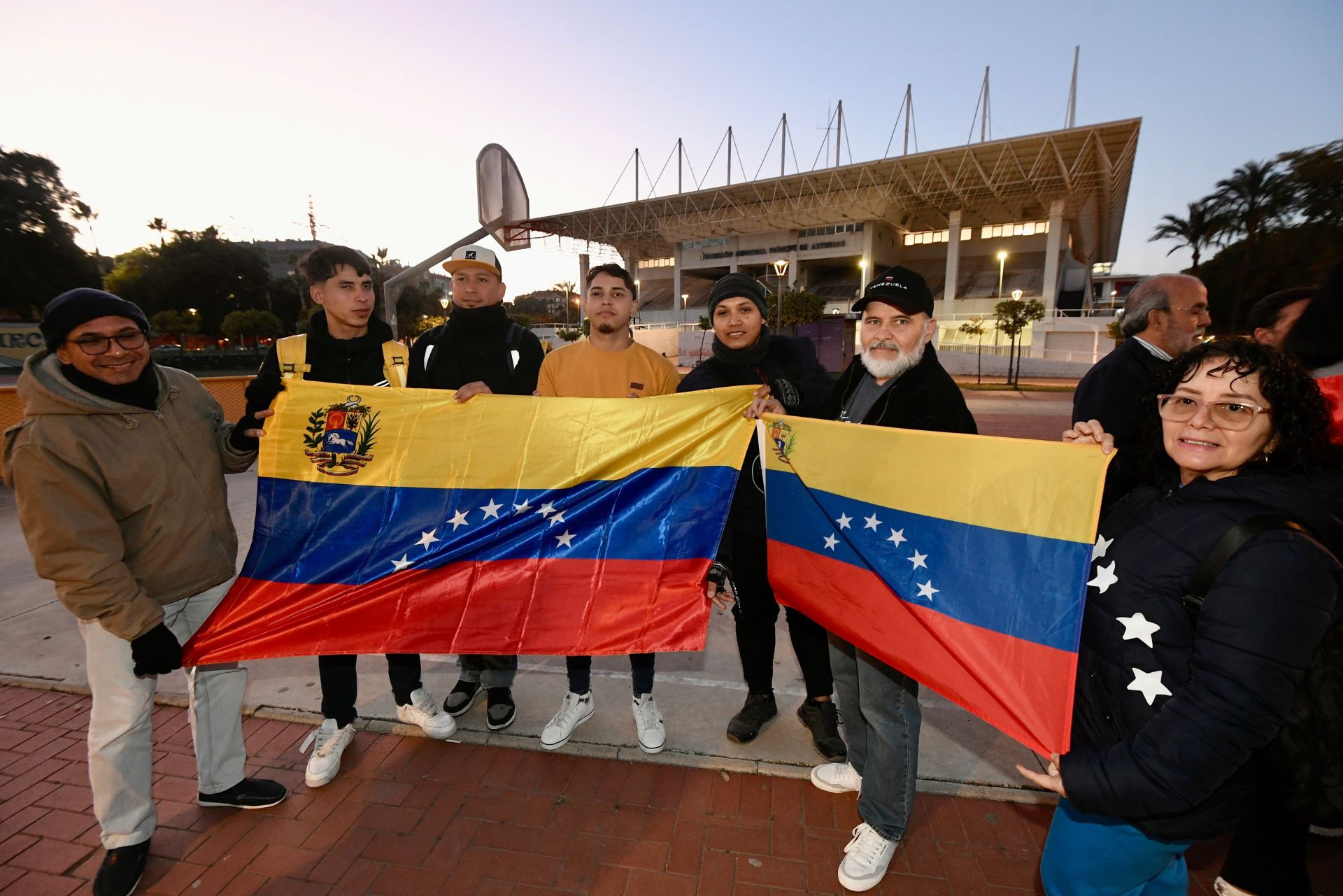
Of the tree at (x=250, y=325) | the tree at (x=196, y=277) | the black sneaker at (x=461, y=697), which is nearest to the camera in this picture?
the black sneaker at (x=461, y=697)

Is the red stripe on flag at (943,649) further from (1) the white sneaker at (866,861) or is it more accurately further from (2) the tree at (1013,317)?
(2) the tree at (1013,317)

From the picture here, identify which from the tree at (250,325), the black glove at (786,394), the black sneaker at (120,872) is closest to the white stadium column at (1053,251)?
the black glove at (786,394)

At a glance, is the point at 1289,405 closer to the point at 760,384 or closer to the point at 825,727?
the point at 760,384

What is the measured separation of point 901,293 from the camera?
8.39 ft

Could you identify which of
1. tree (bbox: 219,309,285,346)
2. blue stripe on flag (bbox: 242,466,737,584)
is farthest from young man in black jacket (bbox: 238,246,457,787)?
tree (bbox: 219,309,285,346)

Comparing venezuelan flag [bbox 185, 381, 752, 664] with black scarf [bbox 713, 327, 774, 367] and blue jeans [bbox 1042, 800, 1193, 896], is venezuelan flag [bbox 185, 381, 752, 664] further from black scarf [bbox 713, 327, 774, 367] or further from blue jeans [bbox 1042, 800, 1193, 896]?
blue jeans [bbox 1042, 800, 1193, 896]

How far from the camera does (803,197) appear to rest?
5797 centimetres

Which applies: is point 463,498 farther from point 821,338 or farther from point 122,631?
point 821,338

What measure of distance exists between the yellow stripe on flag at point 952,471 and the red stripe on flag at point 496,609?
0.77 meters

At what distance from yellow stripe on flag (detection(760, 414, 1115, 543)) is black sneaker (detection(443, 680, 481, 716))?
8.07 ft

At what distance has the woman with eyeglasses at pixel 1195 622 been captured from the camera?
1302mm

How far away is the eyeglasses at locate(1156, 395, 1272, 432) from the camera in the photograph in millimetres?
1504

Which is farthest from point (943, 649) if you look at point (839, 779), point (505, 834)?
point (505, 834)

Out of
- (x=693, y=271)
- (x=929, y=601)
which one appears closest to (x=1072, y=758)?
(x=929, y=601)
